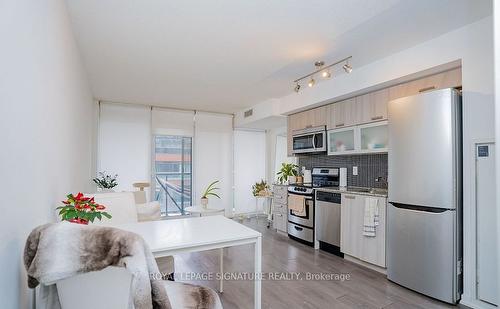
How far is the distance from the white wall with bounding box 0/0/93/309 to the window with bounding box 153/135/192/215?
373 centimetres

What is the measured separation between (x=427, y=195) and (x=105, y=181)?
4.72 meters

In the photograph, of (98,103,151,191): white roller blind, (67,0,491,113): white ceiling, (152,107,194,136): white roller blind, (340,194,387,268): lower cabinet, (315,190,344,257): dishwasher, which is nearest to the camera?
(67,0,491,113): white ceiling

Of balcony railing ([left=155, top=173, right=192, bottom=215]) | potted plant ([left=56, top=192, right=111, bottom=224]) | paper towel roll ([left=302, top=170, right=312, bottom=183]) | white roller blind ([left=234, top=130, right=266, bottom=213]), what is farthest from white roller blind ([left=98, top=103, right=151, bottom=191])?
potted plant ([left=56, top=192, right=111, bottom=224])

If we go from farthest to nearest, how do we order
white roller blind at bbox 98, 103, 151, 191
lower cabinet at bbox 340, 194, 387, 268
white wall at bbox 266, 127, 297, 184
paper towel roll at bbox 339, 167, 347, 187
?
white wall at bbox 266, 127, 297, 184 → white roller blind at bbox 98, 103, 151, 191 → paper towel roll at bbox 339, 167, 347, 187 → lower cabinet at bbox 340, 194, 387, 268

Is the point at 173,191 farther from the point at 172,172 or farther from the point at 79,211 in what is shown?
the point at 79,211

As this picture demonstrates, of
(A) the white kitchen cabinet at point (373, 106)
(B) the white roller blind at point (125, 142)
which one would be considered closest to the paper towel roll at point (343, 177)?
(A) the white kitchen cabinet at point (373, 106)

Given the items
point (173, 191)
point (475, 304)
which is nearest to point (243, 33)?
point (475, 304)

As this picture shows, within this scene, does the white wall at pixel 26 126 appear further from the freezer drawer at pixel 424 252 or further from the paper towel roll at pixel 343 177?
the paper towel roll at pixel 343 177

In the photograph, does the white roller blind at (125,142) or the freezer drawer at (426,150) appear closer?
the freezer drawer at (426,150)

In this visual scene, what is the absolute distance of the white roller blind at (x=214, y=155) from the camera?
19.5ft

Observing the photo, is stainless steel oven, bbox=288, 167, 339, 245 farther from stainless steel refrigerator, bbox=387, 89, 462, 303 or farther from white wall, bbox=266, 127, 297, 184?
white wall, bbox=266, 127, 297, 184

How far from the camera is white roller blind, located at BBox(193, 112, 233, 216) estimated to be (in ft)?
19.5

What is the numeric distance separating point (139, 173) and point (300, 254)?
3547mm

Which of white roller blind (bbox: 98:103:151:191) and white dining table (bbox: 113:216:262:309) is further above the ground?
white roller blind (bbox: 98:103:151:191)
